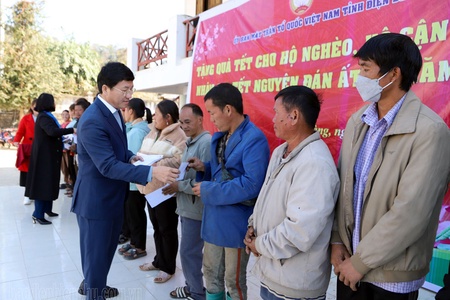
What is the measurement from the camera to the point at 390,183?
3.67ft

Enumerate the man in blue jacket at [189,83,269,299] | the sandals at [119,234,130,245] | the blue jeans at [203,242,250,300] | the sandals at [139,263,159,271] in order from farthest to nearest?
1. the sandals at [119,234,130,245]
2. the sandals at [139,263,159,271]
3. the blue jeans at [203,242,250,300]
4. the man in blue jacket at [189,83,269,299]

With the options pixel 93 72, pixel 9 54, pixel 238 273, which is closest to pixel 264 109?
pixel 238 273

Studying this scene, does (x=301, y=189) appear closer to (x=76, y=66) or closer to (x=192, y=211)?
(x=192, y=211)

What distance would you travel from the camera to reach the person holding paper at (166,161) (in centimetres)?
255

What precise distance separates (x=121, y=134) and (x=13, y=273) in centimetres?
167

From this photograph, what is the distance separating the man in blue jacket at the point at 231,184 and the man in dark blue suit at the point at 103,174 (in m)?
0.32

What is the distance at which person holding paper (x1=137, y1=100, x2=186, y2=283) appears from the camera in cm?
255

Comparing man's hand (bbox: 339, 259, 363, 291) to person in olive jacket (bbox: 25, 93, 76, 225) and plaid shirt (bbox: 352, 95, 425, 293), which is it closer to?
plaid shirt (bbox: 352, 95, 425, 293)

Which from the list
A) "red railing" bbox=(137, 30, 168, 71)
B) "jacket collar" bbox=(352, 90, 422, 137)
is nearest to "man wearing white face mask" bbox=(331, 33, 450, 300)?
"jacket collar" bbox=(352, 90, 422, 137)

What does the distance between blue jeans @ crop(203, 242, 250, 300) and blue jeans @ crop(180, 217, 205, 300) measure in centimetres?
28

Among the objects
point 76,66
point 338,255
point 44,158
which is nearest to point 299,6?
point 338,255

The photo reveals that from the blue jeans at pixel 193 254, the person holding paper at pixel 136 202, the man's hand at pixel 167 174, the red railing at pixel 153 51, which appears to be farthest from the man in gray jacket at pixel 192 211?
the red railing at pixel 153 51

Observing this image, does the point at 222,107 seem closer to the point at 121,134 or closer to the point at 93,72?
the point at 121,134

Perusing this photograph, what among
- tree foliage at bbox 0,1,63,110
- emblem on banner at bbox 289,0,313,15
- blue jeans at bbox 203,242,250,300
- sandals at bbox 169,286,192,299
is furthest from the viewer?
tree foliage at bbox 0,1,63,110
